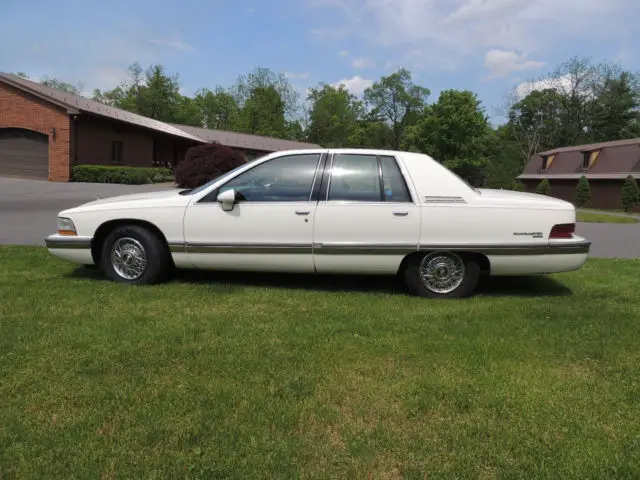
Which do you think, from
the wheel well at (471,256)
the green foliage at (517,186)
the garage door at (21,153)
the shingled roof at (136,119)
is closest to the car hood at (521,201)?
the wheel well at (471,256)

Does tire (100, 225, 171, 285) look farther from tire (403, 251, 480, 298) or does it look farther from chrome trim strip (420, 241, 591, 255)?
chrome trim strip (420, 241, 591, 255)

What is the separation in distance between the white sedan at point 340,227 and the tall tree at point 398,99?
74020 mm

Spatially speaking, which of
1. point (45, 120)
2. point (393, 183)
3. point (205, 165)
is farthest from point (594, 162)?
point (393, 183)

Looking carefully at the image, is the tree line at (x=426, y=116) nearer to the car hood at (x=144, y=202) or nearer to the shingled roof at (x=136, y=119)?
the shingled roof at (x=136, y=119)

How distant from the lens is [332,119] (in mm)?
74250

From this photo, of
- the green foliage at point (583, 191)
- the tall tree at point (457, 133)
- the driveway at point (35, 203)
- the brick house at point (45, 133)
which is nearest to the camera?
the driveway at point (35, 203)

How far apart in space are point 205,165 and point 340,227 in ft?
51.6

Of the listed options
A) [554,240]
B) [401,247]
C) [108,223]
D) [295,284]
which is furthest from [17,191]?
[554,240]

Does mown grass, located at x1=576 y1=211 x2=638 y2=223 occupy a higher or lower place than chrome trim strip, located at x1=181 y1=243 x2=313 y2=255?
higher

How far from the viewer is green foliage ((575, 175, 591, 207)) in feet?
128

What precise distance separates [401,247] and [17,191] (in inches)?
700

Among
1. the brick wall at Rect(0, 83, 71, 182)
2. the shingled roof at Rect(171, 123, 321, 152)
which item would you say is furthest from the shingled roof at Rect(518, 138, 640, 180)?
the brick wall at Rect(0, 83, 71, 182)

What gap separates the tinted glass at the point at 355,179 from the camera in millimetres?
5355

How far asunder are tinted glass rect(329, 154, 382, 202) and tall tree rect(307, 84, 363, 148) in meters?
66.8
